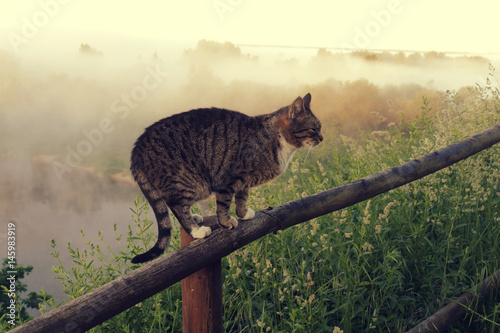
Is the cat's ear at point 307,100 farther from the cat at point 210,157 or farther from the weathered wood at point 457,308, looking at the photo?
the weathered wood at point 457,308

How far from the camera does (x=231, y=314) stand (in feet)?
10.0

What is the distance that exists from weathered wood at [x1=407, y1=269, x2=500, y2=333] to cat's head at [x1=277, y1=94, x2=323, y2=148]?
1.26m

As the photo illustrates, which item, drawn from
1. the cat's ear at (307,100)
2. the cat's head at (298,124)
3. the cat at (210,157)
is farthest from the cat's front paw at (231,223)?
the cat's ear at (307,100)

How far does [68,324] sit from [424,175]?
2548 millimetres

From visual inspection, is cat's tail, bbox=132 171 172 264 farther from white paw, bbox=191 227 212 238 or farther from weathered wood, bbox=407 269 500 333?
weathered wood, bbox=407 269 500 333

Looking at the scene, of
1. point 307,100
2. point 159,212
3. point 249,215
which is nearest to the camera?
point 159,212

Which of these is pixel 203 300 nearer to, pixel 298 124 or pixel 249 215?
pixel 249 215

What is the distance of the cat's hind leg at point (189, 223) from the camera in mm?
2242

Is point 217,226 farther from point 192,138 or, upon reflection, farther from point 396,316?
point 396,316

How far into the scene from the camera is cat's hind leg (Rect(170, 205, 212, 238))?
224 cm

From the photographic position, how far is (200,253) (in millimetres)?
2090

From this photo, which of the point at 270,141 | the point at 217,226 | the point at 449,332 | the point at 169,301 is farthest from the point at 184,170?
the point at 449,332

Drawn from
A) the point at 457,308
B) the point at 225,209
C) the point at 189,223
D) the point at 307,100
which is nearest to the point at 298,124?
the point at 307,100

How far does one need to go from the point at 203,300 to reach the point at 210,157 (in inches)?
30.4
